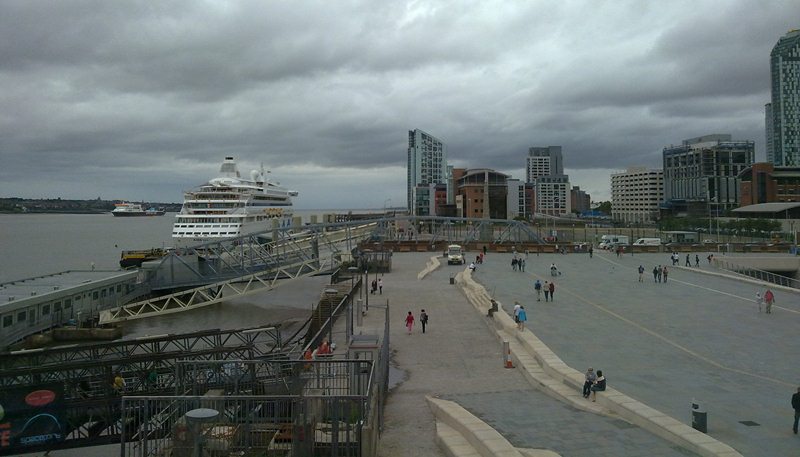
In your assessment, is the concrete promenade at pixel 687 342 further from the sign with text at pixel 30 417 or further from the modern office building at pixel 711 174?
the modern office building at pixel 711 174

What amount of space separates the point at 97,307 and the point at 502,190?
114524 millimetres

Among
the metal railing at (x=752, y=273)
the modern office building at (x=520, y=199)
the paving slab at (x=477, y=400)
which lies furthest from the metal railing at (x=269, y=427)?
the modern office building at (x=520, y=199)

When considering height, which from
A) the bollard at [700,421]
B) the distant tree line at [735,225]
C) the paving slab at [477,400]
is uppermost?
the distant tree line at [735,225]

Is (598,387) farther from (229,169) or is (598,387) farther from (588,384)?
(229,169)

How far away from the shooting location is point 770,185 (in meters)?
120

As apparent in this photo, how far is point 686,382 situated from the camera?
13.0 meters

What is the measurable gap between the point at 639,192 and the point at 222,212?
496 ft

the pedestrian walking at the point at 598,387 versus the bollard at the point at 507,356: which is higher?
the pedestrian walking at the point at 598,387

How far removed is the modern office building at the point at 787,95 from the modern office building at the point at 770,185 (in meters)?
83.0

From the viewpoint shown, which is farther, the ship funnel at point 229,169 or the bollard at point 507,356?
the ship funnel at point 229,169

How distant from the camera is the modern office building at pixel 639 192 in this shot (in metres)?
187

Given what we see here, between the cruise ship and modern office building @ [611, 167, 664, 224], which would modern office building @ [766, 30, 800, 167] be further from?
the cruise ship

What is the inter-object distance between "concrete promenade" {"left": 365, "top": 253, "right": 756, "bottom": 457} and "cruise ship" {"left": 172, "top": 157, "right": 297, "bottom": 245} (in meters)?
60.1

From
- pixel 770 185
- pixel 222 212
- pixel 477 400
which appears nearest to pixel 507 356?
pixel 477 400
